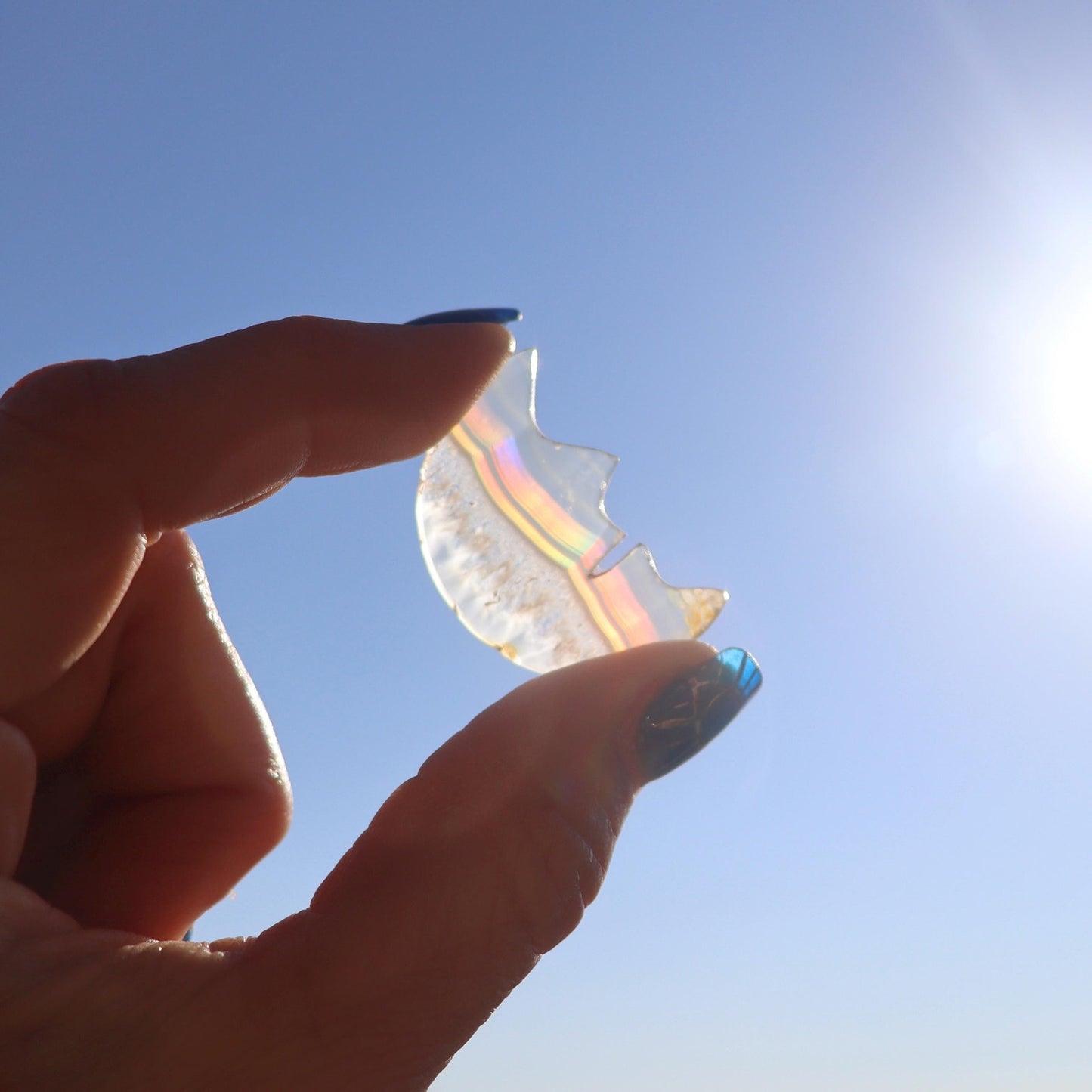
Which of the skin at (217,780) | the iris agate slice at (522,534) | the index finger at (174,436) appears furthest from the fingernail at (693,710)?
the index finger at (174,436)

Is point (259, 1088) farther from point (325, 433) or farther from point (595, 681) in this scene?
point (325, 433)

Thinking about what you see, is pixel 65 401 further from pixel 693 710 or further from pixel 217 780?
pixel 693 710

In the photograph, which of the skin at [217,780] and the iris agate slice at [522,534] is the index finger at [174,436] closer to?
the skin at [217,780]

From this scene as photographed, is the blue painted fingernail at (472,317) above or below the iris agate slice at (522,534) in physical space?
above

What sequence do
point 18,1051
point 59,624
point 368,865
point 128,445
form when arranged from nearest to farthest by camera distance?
point 18,1051
point 368,865
point 59,624
point 128,445

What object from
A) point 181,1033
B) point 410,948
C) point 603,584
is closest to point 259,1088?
point 181,1033

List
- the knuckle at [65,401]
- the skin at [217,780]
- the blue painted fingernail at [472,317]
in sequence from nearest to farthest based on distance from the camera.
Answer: the skin at [217,780] → the knuckle at [65,401] → the blue painted fingernail at [472,317]
